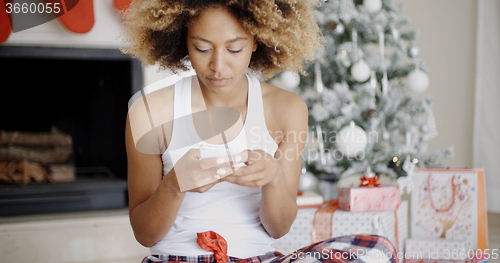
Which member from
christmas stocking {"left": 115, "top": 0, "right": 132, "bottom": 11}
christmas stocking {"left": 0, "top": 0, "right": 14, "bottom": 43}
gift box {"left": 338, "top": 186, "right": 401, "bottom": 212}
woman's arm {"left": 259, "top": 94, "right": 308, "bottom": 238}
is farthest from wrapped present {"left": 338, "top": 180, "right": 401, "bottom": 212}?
christmas stocking {"left": 0, "top": 0, "right": 14, "bottom": 43}

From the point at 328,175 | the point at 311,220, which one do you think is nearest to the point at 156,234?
the point at 311,220

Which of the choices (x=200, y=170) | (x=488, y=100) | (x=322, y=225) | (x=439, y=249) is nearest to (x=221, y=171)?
(x=200, y=170)

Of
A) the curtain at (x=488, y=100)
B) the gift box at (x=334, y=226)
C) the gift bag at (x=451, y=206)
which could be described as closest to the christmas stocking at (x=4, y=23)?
the gift box at (x=334, y=226)

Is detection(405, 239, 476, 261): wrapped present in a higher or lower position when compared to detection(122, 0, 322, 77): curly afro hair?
lower

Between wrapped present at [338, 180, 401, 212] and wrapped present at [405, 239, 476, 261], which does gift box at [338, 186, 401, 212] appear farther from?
wrapped present at [405, 239, 476, 261]

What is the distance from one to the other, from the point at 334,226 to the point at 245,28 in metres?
0.84

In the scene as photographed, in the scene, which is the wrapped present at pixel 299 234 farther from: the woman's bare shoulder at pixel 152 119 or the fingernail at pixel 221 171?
the fingernail at pixel 221 171

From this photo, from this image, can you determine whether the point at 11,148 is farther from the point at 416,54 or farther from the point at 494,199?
the point at 494,199

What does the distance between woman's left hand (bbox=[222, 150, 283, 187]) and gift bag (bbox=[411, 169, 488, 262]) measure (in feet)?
2.97

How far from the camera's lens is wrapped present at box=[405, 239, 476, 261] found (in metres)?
1.23

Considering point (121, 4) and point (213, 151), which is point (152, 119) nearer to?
point (213, 151)

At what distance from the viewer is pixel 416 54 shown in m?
1.79

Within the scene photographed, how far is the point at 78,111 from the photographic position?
1862 mm

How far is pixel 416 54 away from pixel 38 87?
5.75ft
